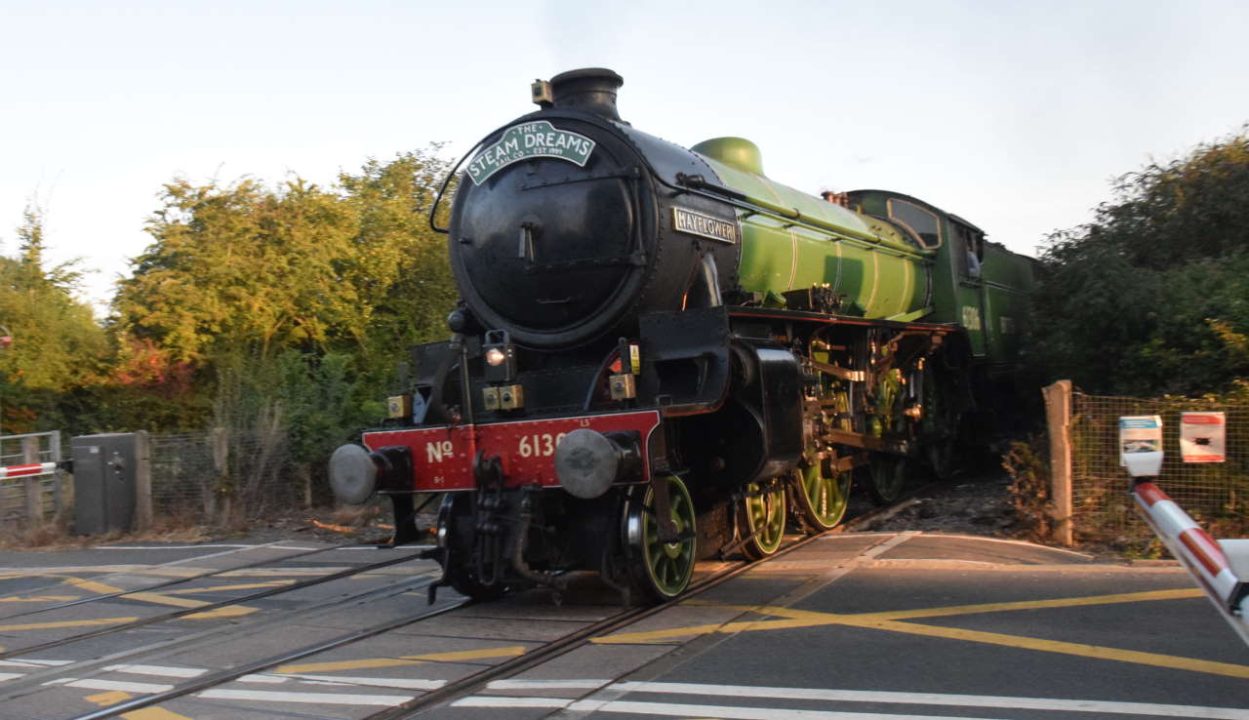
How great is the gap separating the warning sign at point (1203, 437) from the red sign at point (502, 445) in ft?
13.7

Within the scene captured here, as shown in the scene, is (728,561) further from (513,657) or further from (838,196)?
(838,196)

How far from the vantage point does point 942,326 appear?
39.1 feet

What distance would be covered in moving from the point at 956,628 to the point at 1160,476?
3688 mm

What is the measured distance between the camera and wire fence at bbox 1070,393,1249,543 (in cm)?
820

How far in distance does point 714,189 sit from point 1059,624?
3.78 meters

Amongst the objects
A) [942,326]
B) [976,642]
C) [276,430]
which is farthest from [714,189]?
[276,430]

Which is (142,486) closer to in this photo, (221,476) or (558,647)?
(221,476)

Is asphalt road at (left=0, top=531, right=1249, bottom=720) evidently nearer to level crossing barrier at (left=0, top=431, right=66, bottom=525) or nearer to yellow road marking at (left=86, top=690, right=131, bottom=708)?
yellow road marking at (left=86, top=690, right=131, bottom=708)

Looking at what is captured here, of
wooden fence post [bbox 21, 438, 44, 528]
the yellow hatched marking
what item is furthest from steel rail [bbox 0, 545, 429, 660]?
wooden fence post [bbox 21, 438, 44, 528]

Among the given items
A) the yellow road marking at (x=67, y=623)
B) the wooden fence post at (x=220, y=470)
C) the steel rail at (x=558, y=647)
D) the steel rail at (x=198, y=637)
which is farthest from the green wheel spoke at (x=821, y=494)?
the wooden fence post at (x=220, y=470)

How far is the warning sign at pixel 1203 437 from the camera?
7.77 meters

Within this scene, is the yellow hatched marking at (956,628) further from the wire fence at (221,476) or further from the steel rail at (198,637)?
the wire fence at (221,476)

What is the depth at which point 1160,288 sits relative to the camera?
1093 cm

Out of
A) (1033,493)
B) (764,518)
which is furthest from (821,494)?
(1033,493)
